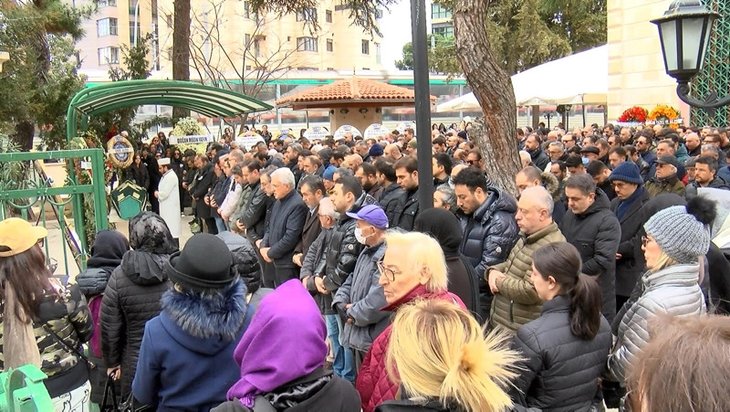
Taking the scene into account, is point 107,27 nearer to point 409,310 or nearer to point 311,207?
point 311,207

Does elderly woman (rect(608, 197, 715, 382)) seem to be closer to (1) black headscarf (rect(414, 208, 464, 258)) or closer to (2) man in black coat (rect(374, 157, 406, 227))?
(1) black headscarf (rect(414, 208, 464, 258))

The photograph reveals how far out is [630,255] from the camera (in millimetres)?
5824

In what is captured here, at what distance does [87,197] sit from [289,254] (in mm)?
3064

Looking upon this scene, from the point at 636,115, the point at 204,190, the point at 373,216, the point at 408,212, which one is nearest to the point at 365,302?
the point at 373,216

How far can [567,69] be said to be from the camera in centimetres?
1922

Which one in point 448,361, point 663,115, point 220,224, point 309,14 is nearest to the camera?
point 448,361

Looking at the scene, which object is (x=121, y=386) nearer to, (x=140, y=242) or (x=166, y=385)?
(x=140, y=242)

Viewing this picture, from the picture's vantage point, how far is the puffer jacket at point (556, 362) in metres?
3.03

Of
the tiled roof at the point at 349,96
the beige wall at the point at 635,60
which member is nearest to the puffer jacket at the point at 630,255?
the beige wall at the point at 635,60

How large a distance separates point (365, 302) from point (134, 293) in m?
1.35

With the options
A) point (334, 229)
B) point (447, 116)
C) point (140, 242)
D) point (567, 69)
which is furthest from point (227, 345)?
point (447, 116)

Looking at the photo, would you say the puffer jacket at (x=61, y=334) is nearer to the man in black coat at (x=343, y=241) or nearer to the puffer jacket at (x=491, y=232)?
the man in black coat at (x=343, y=241)

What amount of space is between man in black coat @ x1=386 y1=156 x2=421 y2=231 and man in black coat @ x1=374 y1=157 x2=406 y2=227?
0.18ft

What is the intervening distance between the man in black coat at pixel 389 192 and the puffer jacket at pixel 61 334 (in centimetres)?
355
